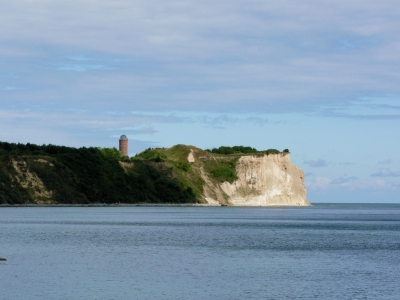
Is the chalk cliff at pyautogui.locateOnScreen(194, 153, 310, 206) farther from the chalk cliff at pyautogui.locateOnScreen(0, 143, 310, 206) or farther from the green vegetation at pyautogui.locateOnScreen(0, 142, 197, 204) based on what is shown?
the green vegetation at pyautogui.locateOnScreen(0, 142, 197, 204)

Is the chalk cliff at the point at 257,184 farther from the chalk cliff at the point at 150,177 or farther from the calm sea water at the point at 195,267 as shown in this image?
the calm sea water at the point at 195,267

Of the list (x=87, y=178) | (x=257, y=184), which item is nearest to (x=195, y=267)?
(x=87, y=178)

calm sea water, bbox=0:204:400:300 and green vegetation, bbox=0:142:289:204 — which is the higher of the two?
green vegetation, bbox=0:142:289:204

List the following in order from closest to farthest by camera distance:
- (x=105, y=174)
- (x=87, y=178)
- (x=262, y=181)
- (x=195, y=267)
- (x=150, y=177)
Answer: (x=195, y=267) < (x=87, y=178) < (x=105, y=174) < (x=150, y=177) < (x=262, y=181)

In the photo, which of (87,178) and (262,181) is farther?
(262,181)

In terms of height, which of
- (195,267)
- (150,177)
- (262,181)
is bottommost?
(195,267)

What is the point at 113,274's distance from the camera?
35.2 metres

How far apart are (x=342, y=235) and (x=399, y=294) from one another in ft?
124

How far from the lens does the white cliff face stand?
183m

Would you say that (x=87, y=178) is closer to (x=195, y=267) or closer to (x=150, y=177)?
(x=150, y=177)

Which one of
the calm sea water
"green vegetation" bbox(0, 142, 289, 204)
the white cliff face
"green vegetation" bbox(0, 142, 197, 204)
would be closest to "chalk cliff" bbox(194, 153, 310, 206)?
the white cliff face

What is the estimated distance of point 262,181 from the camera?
183 m

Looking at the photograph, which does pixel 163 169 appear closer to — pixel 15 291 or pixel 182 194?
pixel 182 194

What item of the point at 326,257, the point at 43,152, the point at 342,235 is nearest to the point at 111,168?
the point at 43,152
